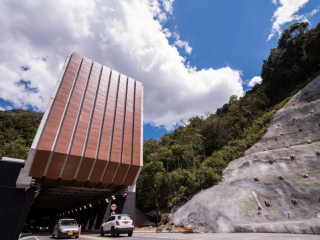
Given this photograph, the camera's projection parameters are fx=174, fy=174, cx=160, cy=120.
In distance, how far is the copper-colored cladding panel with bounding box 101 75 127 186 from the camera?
21484mm

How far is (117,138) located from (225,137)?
98.6 ft

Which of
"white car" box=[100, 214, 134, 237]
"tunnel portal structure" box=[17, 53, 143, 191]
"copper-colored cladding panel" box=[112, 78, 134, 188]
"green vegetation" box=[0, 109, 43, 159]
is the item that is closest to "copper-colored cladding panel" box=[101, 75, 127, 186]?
"tunnel portal structure" box=[17, 53, 143, 191]

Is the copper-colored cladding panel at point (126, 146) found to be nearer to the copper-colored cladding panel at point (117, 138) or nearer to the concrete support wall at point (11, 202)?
the copper-colored cladding panel at point (117, 138)

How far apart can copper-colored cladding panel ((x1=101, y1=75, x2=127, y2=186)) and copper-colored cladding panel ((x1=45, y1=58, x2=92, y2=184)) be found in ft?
16.8

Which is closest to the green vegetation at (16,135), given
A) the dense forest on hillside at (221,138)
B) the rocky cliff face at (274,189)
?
the dense forest on hillside at (221,138)

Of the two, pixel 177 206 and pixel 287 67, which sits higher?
pixel 287 67

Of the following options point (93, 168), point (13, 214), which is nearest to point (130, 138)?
point (93, 168)

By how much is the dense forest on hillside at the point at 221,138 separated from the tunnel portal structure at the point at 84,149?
30.9ft

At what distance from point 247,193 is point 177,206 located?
429 inches

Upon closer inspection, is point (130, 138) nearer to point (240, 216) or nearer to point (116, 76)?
point (116, 76)

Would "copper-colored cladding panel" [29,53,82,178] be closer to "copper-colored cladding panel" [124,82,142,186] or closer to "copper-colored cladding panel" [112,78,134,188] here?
"copper-colored cladding panel" [112,78,134,188]

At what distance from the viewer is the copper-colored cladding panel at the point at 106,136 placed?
68.2 ft

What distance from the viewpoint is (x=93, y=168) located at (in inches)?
808

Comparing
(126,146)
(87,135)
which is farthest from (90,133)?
(126,146)
